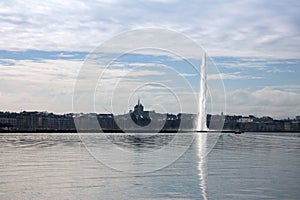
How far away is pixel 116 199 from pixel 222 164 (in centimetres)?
1805

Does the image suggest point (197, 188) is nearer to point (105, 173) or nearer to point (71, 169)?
point (105, 173)

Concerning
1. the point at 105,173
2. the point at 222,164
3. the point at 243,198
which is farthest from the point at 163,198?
the point at 222,164

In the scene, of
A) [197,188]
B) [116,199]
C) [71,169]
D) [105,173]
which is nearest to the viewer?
[116,199]

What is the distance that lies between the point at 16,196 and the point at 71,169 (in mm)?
11261

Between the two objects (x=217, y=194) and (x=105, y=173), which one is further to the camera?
(x=105, y=173)

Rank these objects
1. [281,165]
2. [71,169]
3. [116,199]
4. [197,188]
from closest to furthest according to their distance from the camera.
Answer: [116,199], [197,188], [71,169], [281,165]

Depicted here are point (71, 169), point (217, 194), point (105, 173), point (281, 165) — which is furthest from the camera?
point (281, 165)

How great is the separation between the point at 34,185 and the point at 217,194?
30.0 feet

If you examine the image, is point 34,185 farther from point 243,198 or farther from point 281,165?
point 281,165

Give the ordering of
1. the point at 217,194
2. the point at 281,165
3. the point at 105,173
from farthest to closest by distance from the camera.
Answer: the point at 281,165, the point at 105,173, the point at 217,194

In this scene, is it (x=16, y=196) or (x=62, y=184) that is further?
(x=62, y=184)

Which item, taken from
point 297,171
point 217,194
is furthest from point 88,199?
point 297,171

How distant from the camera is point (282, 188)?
1008 inches

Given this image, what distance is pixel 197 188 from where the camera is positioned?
83.3ft
